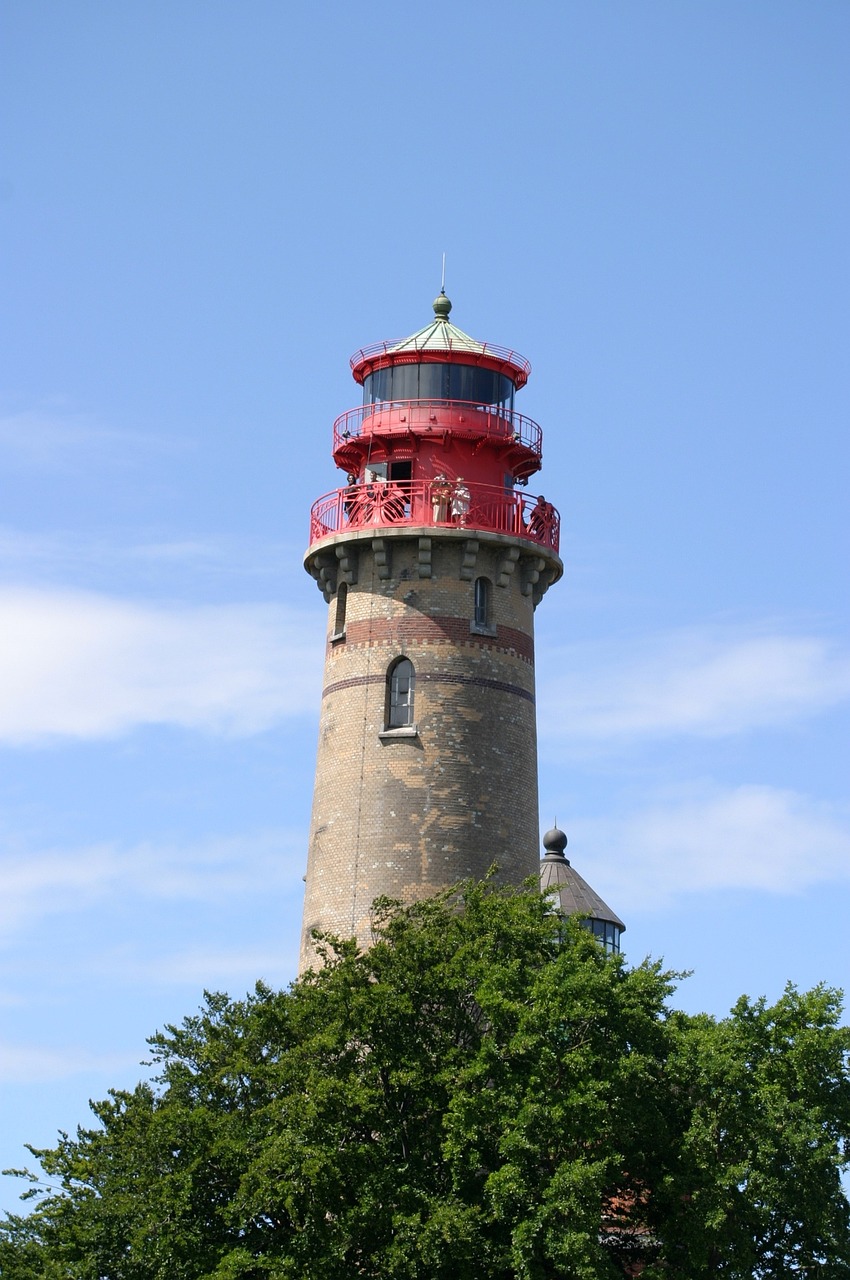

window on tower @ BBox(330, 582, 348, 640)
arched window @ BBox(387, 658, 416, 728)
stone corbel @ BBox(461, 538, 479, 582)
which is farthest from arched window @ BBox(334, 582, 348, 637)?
stone corbel @ BBox(461, 538, 479, 582)

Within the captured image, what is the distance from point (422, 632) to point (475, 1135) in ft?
47.2

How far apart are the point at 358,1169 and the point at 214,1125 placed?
122 inches

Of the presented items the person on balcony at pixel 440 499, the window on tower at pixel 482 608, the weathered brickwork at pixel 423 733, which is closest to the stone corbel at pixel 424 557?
the weathered brickwork at pixel 423 733

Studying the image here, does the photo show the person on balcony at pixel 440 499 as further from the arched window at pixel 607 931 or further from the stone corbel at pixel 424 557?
the arched window at pixel 607 931

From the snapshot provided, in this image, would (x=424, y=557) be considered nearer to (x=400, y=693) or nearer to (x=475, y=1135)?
(x=400, y=693)

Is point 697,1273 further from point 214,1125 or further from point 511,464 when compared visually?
point 511,464

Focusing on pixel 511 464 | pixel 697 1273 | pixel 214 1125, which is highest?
pixel 511 464

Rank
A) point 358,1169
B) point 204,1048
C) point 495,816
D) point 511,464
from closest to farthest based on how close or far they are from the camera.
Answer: point 358,1169 → point 204,1048 → point 495,816 → point 511,464

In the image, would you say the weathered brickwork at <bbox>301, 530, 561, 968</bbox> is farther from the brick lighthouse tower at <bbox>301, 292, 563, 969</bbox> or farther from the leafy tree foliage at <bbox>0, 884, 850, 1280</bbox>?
the leafy tree foliage at <bbox>0, 884, 850, 1280</bbox>

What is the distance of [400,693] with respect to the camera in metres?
48.8

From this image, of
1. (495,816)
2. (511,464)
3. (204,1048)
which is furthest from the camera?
(511,464)

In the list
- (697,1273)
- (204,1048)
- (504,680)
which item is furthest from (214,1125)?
(504,680)

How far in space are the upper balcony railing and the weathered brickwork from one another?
0.48 metres

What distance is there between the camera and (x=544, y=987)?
128 ft
